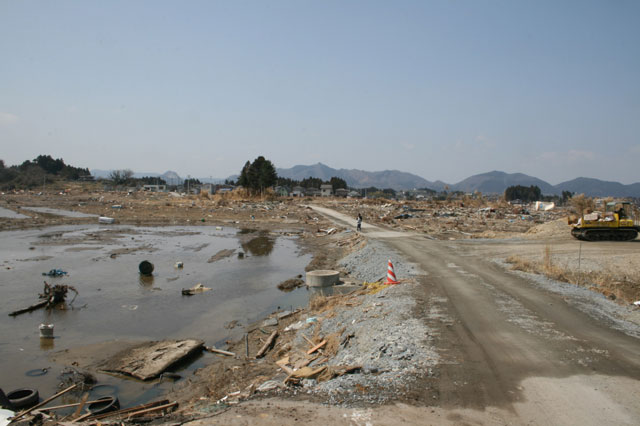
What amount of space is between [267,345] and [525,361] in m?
6.18

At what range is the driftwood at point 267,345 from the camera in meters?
10.3

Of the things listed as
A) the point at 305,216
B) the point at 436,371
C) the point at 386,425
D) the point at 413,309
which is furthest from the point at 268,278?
the point at 305,216

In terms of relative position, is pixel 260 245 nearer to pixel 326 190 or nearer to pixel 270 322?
pixel 270 322

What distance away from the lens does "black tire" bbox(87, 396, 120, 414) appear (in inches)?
287

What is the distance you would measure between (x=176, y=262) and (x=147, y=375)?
14925 millimetres

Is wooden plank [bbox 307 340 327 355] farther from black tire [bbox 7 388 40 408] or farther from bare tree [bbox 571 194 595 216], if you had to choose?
bare tree [bbox 571 194 595 216]

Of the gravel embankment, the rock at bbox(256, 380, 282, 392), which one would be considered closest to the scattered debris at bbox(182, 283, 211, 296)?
the rock at bbox(256, 380, 282, 392)

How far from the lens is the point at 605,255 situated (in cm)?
1950

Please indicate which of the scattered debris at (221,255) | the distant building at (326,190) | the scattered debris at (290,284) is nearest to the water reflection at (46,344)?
the scattered debris at (290,284)

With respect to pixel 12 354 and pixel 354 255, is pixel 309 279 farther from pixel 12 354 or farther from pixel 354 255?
pixel 12 354

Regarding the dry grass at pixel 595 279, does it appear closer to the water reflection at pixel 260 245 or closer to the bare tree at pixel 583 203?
the water reflection at pixel 260 245

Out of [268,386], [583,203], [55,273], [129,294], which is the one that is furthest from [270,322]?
[583,203]

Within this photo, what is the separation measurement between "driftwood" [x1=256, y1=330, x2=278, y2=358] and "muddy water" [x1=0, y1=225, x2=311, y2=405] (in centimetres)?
134

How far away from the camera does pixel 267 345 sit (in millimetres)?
10750
